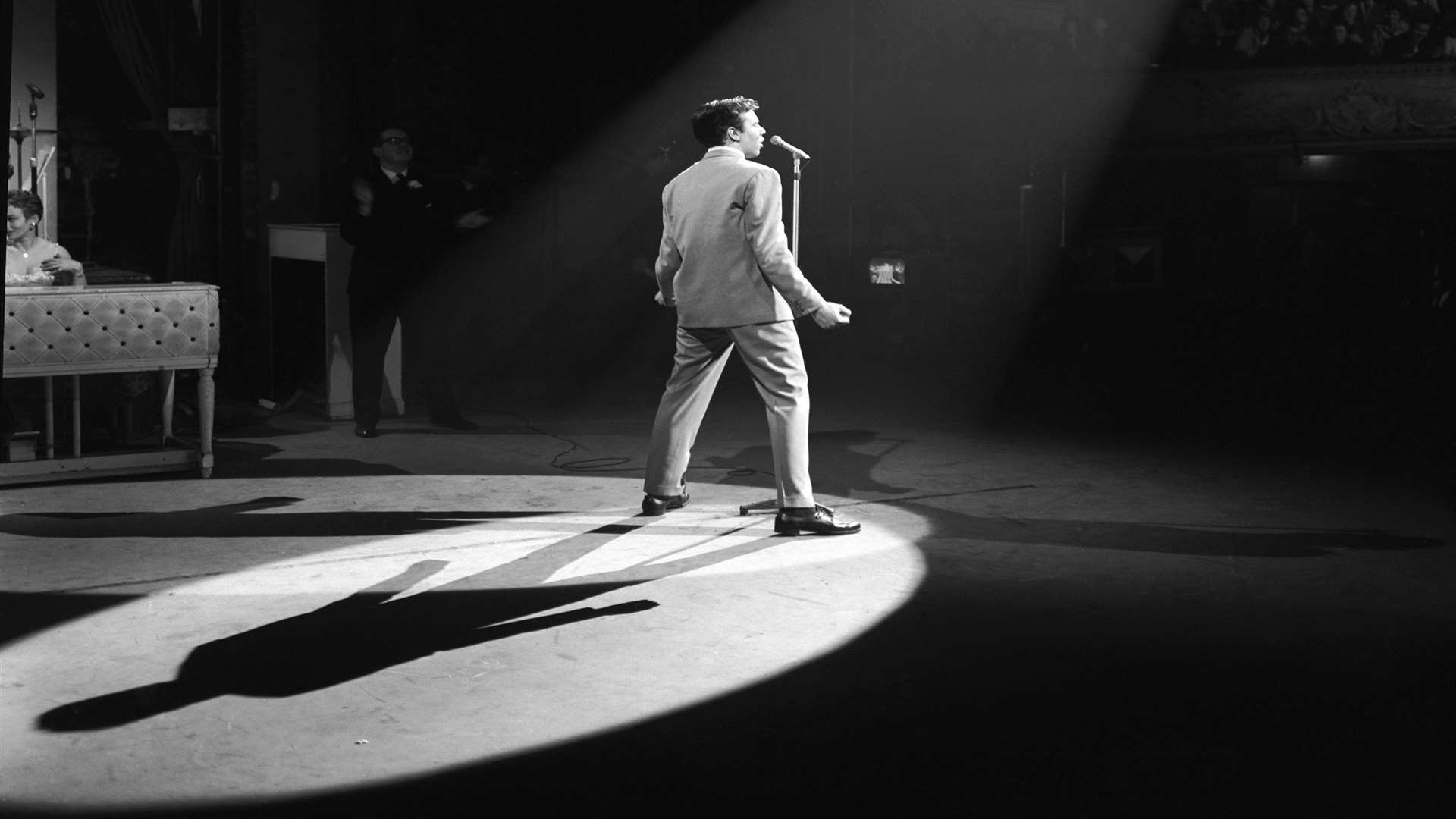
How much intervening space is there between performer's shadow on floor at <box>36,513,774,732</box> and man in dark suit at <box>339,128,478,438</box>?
3.37 m

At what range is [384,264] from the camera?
917 cm

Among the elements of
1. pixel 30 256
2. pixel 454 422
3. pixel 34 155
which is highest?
pixel 34 155

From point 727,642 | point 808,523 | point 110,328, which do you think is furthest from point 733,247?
point 110,328

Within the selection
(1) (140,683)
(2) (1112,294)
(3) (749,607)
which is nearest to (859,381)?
(2) (1112,294)

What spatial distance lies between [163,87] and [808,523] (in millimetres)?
7279

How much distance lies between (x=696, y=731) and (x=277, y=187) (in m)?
8.08

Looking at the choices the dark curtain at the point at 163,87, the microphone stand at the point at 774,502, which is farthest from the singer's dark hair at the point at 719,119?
the dark curtain at the point at 163,87

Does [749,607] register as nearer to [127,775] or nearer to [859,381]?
[127,775]

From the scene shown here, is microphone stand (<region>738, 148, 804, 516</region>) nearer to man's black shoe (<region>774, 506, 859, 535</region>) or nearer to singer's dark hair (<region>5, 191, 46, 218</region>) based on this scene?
man's black shoe (<region>774, 506, 859, 535</region>)

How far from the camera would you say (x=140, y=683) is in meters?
4.41

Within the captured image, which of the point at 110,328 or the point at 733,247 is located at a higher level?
the point at 733,247

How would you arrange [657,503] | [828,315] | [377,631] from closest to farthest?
[377,631] < [828,315] < [657,503]

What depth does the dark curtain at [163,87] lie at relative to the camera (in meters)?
11.0

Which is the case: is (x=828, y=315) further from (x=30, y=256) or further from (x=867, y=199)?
(x=867, y=199)
